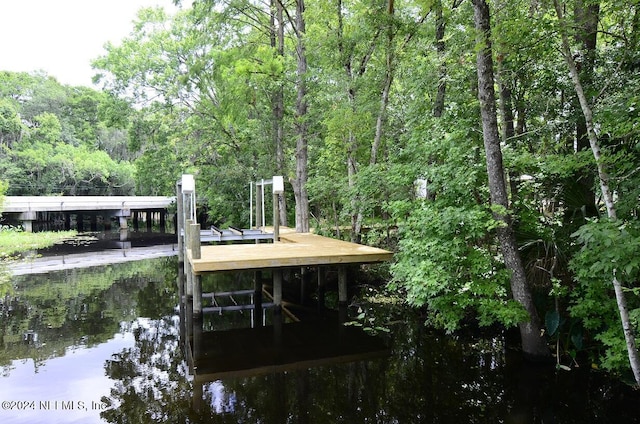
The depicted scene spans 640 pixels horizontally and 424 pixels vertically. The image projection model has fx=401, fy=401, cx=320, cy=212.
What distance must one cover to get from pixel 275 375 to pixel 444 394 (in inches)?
77.3

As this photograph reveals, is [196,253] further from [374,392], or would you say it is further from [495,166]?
[495,166]

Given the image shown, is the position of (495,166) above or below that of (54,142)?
below

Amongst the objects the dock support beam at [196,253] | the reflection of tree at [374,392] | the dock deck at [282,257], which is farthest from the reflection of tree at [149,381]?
the dock deck at [282,257]

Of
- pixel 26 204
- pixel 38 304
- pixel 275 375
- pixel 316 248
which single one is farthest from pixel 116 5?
pixel 275 375

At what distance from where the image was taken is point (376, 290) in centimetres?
852

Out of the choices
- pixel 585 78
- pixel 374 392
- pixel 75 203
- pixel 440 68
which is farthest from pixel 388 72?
pixel 75 203

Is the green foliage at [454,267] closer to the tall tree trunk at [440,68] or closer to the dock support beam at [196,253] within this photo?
the tall tree trunk at [440,68]

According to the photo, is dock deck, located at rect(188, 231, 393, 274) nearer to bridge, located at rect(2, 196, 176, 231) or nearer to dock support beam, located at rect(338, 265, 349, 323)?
dock support beam, located at rect(338, 265, 349, 323)

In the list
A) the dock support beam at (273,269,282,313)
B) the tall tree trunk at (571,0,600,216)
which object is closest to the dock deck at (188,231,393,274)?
the dock support beam at (273,269,282,313)

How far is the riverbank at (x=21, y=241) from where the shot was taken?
15.6 meters

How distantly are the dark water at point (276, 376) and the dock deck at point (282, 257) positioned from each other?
1.15 m

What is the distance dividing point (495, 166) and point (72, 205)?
23659mm

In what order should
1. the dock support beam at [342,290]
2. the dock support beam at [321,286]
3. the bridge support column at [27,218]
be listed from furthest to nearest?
1. the bridge support column at [27,218]
2. the dock support beam at [321,286]
3. the dock support beam at [342,290]

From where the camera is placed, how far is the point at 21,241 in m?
17.6
